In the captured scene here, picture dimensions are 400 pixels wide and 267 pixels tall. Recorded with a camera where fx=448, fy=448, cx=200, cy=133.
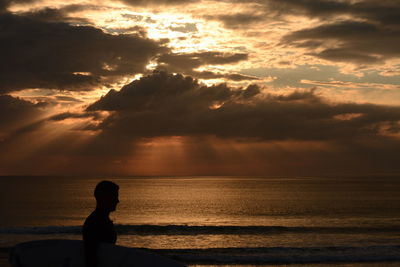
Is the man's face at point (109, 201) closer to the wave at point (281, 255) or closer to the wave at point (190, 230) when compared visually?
the wave at point (281, 255)

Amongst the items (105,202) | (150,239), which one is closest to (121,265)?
(105,202)

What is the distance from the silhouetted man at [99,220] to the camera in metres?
6.12

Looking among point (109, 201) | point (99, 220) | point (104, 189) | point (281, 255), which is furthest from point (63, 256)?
point (281, 255)

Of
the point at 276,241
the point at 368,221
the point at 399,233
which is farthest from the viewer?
the point at 368,221

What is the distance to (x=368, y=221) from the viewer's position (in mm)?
42156

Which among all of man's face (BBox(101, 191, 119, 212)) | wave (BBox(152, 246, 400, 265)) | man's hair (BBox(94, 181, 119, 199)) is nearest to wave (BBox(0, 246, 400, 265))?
wave (BBox(152, 246, 400, 265))

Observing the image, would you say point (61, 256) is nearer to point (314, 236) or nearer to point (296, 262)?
point (296, 262)

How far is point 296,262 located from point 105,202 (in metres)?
16.6

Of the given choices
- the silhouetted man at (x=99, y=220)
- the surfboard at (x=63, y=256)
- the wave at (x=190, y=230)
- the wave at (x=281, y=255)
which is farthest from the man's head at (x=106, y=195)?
the wave at (x=190, y=230)

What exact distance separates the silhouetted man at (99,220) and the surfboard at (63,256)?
139 cm

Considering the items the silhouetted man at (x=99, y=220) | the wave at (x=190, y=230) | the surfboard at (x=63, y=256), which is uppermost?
the silhouetted man at (x=99, y=220)

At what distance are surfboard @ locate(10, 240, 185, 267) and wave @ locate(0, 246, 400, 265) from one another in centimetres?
1274

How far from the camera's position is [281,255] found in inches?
886

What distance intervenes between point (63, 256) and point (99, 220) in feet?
7.49
